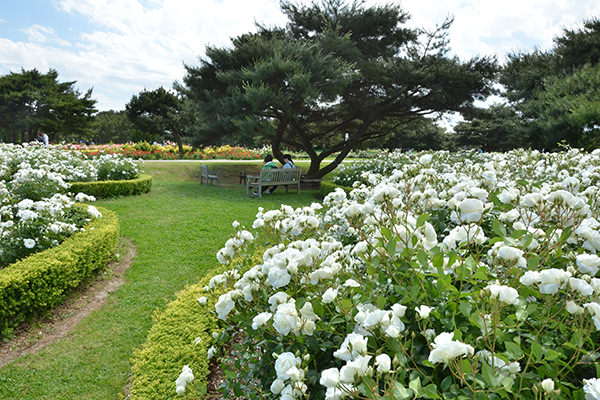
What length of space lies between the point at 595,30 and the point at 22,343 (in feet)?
71.7

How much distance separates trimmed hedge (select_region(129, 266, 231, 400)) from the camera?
2.45 m

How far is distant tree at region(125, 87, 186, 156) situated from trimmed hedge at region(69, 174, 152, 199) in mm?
17364

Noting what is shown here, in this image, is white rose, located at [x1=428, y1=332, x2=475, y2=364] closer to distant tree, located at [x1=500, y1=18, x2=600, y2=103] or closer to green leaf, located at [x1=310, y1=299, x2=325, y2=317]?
green leaf, located at [x1=310, y1=299, x2=325, y2=317]

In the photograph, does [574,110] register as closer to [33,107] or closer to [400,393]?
[400,393]

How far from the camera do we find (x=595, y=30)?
15.8 meters

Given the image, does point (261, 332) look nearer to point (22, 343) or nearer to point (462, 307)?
point (462, 307)

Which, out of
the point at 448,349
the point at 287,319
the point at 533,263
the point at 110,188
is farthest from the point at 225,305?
the point at 110,188

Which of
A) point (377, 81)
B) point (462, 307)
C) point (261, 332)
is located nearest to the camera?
point (462, 307)

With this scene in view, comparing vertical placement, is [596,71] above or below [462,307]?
above

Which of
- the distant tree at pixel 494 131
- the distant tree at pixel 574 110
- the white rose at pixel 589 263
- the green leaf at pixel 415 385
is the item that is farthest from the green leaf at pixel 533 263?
the distant tree at pixel 494 131

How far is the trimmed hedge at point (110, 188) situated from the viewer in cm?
925

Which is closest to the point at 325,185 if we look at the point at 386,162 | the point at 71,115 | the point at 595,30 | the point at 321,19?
the point at 386,162

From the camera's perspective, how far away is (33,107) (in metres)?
32.2

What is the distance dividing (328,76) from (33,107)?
32.6m
